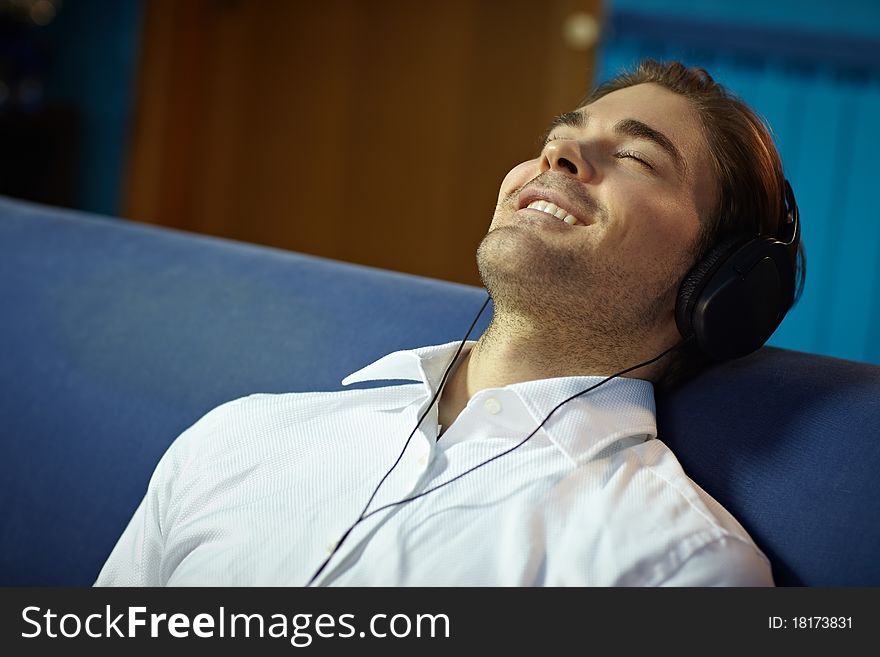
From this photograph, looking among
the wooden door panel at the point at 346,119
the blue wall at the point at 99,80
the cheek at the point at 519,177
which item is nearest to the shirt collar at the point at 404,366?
the cheek at the point at 519,177

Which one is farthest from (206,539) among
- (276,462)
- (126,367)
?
(126,367)

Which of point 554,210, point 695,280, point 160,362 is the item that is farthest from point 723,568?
point 160,362

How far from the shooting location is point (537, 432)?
3.23 feet

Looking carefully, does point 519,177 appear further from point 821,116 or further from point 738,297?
point 821,116

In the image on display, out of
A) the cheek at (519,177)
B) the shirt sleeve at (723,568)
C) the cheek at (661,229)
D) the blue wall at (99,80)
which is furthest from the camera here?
the blue wall at (99,80)

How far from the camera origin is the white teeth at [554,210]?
3.53ft

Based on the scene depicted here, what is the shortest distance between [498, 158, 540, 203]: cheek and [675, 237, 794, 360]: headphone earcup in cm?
24

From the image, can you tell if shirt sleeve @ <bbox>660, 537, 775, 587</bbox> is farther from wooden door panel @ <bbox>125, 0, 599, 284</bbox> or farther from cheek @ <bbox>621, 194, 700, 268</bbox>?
wooden door panel @ <bbox>125, 0, 599, 284</bbox>

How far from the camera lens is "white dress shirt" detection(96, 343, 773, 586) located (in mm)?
845

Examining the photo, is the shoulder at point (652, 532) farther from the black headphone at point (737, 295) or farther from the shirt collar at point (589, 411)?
the black headphone at point (737, 295)

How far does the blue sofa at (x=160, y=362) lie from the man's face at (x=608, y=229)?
125 millimetres

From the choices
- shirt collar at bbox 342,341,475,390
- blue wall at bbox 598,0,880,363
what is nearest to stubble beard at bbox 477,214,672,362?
shirt collar at bbox 342,341,475,390

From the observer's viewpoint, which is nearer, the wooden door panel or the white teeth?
the white teeth

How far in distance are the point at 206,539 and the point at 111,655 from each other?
18cm
